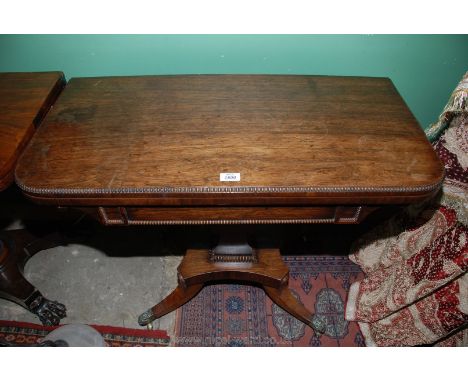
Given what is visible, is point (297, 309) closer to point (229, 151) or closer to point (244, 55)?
point (229, 151)

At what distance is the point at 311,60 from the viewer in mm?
1383

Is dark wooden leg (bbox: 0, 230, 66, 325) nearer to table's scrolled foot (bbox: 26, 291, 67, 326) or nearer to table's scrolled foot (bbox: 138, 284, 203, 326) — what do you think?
table's scrolled foot (bbox: 26, 291, 67, 326)

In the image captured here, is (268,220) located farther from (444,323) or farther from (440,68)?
(440,68)

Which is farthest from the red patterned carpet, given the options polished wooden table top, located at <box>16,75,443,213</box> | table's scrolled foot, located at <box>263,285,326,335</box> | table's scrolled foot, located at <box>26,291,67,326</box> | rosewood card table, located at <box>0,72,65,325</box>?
polished wooden table top, located at <box>16,75,443,213</box>

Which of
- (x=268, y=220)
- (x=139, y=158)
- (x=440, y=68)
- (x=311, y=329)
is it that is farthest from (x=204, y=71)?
(x=311, y=329)

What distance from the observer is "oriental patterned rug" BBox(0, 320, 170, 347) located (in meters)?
1.53

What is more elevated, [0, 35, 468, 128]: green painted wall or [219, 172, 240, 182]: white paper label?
[0, 35, 468, 128]: green painted wall

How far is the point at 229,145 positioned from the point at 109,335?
3.90 feet

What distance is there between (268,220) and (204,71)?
2.64ft

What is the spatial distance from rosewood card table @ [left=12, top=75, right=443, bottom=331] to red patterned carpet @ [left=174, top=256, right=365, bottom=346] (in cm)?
82

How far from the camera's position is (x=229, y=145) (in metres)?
0.96

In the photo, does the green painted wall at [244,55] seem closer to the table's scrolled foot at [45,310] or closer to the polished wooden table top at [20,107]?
the polished wooden table top at [20,107]

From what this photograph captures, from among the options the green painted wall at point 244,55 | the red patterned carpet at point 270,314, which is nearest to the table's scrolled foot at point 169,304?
the red patterned carpet at point 270,314

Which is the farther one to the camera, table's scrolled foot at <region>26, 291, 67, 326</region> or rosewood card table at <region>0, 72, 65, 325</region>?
table's scrolled foot at <region>26, 291, 67, 326</region>
